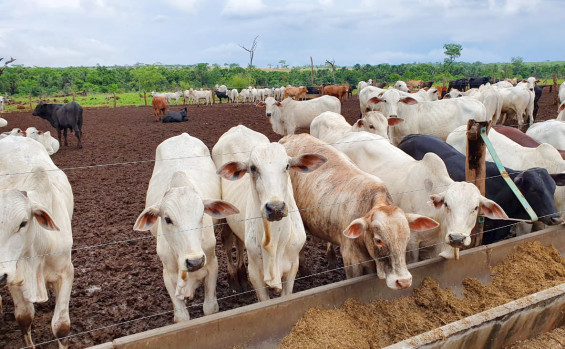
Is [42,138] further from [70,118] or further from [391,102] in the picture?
[391,102]

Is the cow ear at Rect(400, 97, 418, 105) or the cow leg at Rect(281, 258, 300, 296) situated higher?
the cow ear at Rect(400, 97, 418, 105)

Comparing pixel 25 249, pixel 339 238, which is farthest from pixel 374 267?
pixel 25 249

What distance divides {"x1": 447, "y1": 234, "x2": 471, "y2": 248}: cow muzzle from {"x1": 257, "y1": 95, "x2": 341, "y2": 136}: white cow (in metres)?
10.9

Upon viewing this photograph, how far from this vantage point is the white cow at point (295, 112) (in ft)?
48.0

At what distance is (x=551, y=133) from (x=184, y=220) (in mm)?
6847

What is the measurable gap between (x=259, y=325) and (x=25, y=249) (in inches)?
72.3

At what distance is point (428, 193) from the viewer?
15.4 feet

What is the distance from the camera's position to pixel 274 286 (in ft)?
12.2

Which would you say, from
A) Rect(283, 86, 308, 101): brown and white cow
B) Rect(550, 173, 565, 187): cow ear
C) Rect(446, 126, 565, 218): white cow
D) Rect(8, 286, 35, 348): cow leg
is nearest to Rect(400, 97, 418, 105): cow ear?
Rect(446, 126, 565, 218): white cow

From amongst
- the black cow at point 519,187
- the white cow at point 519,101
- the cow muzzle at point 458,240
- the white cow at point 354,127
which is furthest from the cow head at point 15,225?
the white cow at point 519,101

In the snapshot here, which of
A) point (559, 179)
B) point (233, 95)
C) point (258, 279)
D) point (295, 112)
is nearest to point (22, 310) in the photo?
point (258, 279)

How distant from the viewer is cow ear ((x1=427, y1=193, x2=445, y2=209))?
4.19 metres

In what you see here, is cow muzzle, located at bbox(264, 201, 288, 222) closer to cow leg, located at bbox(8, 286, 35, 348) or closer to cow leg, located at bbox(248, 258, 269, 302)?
cow leg, located at bbox(248, 258, 269, 302)

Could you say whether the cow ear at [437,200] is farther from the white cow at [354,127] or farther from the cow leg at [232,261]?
the white cow at [354,127]
